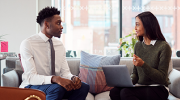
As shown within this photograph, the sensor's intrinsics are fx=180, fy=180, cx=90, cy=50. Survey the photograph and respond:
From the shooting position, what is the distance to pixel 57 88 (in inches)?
57.3

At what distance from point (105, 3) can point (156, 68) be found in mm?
2072

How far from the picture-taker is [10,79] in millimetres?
1767

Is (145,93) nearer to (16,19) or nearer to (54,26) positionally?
(54,26)

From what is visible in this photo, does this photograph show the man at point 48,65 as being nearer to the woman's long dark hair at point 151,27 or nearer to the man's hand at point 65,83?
the man's hand at point 65,83

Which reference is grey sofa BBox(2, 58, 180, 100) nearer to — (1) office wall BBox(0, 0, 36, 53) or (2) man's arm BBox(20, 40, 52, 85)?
(2) man's arm BBox(20, 40, 52, 85)

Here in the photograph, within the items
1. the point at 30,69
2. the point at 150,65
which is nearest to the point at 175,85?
the point at 150,65

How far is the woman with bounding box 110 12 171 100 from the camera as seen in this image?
4.77ft

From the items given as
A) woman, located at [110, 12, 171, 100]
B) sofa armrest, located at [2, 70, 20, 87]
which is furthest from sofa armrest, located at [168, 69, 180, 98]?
sofa armrest, located at [2, 70, 20, 87]

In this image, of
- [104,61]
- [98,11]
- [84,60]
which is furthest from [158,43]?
[98,11]

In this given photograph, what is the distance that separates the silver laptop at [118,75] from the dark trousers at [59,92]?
0.91 ft

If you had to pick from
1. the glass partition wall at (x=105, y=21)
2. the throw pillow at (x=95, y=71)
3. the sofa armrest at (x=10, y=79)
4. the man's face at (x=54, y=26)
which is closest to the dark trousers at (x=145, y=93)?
the throw pillow at (x=95, y=71)

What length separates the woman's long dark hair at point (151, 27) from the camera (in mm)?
1577

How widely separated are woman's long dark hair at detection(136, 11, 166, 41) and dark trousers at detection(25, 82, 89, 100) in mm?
745

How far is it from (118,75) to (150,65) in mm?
345
